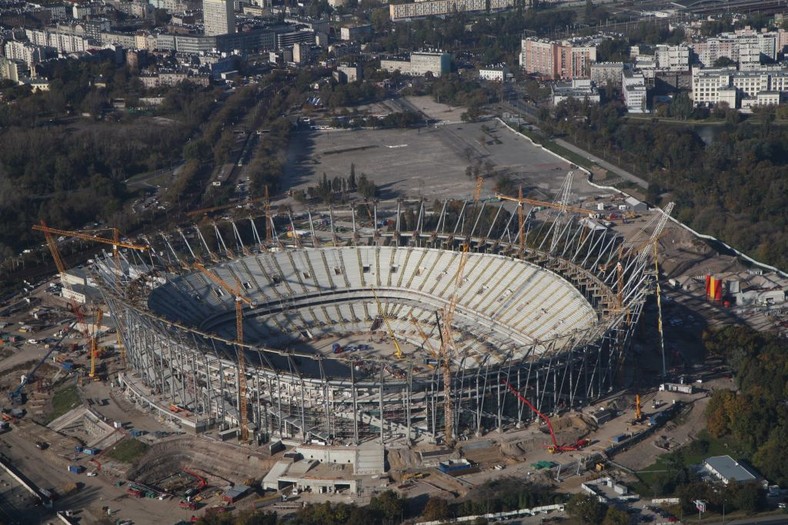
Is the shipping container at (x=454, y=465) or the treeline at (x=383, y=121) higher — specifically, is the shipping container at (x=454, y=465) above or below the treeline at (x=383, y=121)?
below

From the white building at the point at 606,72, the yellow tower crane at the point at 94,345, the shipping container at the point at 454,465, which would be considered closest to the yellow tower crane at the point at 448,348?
the shipping container at the point at 454,465

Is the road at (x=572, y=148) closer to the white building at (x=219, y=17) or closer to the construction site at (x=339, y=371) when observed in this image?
the construction site at (x=339, y=371)

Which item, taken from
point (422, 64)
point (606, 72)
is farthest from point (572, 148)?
point (422, 64)

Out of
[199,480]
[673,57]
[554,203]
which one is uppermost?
[673,57]

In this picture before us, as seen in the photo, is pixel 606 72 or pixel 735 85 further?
pixel 606 72

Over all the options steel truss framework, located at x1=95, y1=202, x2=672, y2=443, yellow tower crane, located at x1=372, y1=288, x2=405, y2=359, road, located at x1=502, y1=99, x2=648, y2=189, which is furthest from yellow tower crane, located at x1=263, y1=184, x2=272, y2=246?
road, located at x1=502, y1=99, x2=648, y2=189

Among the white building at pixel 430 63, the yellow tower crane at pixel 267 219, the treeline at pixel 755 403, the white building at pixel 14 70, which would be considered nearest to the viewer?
the treeline at pixel 755 403

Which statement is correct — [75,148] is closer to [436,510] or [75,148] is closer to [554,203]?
[554,203]

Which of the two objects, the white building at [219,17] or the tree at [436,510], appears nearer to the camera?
the tree at [436,510]
